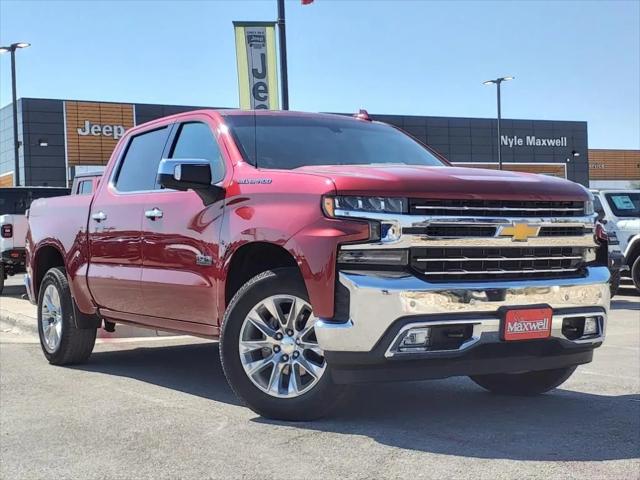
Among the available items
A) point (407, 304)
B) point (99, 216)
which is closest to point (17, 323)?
point (99, 216)

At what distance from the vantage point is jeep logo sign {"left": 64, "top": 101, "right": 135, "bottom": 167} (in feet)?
132

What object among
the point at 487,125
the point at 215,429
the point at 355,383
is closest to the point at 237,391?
the point at 215,429

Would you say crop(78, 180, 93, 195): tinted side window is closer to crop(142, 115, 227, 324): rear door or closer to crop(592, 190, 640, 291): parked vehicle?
crop(142, 115, 227, 324): rear door

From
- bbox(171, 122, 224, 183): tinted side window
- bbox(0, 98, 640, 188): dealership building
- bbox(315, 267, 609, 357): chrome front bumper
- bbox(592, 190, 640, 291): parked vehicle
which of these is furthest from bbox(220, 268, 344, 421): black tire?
bbox(0, 98, 640, 188): dealership building

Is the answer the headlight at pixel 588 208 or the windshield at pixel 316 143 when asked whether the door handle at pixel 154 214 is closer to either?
the windshield at pixel 316 143

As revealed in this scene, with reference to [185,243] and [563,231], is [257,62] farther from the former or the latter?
[563,231]

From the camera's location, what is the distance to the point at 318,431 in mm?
4402

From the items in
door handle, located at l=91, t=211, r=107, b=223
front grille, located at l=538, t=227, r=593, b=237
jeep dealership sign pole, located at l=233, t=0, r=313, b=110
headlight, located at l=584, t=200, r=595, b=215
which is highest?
jeep dealership sign pole, located at l=233, t=0, r=313, b=110

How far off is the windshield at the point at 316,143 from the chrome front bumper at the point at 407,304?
133 cm

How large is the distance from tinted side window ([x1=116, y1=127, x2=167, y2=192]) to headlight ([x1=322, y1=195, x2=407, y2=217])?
212 cm

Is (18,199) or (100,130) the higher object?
(100,130)

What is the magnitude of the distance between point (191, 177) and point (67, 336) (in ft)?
8.79

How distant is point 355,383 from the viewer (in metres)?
4.20

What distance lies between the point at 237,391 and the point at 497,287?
Answer: 1.64 meters
